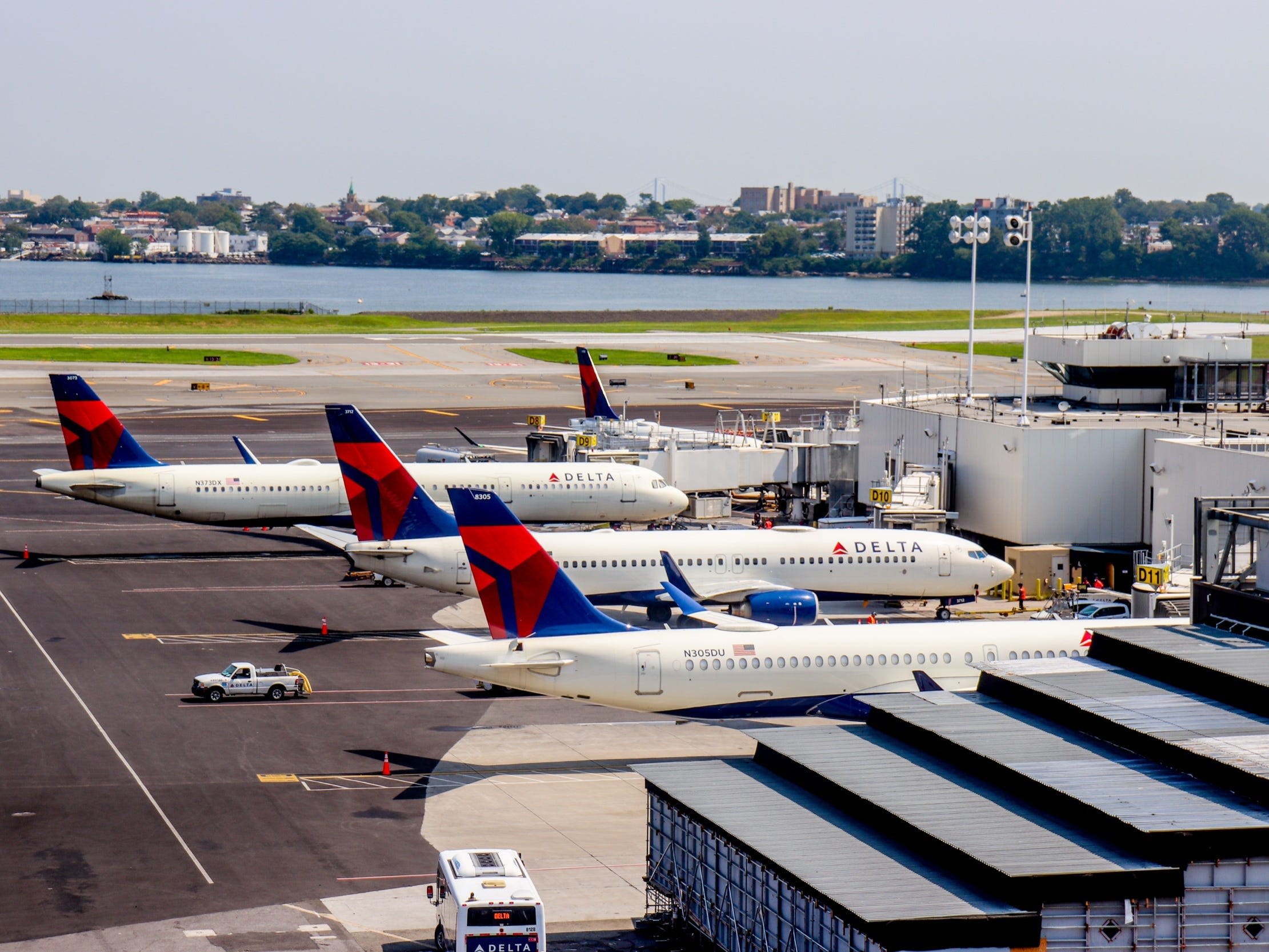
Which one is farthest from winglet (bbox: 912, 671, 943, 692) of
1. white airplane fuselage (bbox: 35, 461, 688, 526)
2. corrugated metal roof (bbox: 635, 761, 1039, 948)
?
white airplane fuselage (bbox: 35, 461, 688, 526)

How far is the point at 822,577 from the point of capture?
197 ft

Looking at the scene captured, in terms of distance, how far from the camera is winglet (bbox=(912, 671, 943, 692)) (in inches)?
1676

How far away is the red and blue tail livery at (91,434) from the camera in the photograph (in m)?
73.8

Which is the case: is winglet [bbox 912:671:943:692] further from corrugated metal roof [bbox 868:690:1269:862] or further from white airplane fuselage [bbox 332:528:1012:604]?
white airplane fuselage [bbox 332:528:1012:604]

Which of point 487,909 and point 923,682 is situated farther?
point 923,682

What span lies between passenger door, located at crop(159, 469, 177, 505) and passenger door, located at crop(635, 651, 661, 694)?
37687 millimetres

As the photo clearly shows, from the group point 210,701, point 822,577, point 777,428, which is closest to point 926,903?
point 210,701

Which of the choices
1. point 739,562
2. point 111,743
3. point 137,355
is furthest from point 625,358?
point 111,743

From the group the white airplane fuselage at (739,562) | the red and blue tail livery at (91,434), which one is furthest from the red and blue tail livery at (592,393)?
the white airplane fuselage at (739,562)

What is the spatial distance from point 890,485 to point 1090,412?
32.3 ft

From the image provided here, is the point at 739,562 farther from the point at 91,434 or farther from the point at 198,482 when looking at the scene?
the point at 91,434

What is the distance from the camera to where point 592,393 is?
322ft

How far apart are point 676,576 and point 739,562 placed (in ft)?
14.4

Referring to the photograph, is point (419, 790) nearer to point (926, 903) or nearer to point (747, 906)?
point (747, 906)
